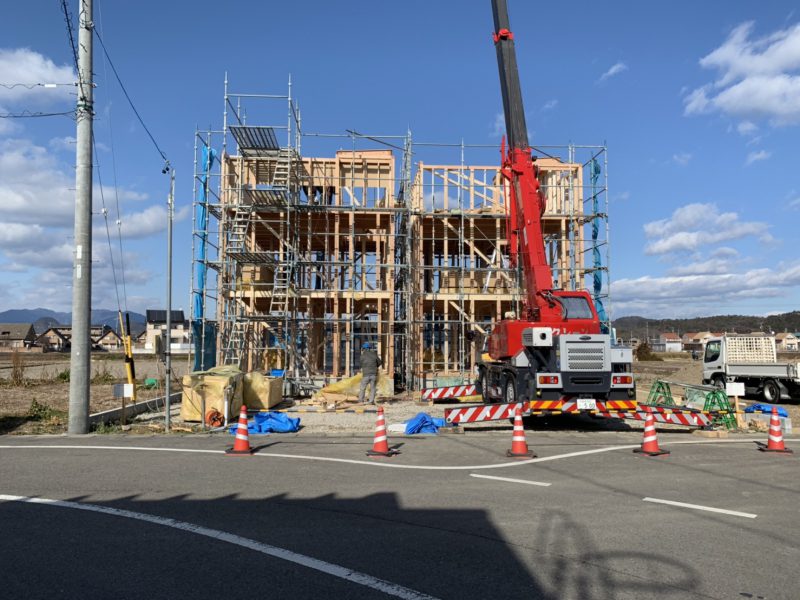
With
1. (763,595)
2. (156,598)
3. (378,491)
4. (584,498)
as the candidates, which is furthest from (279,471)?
(763,595)

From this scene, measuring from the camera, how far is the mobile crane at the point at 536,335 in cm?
1336

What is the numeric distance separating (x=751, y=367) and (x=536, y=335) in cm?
1290

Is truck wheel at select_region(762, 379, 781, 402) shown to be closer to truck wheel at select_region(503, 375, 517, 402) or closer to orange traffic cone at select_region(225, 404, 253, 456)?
truck wheel at select_region(503, 375, 517, 402)

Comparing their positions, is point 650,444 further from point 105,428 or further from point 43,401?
point 43,401

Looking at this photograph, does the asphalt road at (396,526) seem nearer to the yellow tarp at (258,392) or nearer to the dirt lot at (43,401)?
the dirt lot at (43,401)

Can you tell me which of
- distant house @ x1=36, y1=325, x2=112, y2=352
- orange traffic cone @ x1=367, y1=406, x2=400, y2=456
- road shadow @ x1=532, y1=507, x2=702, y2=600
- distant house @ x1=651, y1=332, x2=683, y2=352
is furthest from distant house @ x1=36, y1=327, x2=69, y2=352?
road shadow @ x1=532, y1=507, x2=702, y2=600

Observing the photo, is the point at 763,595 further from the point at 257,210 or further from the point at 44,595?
the point at 257,210

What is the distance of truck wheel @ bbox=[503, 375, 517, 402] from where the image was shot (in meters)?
14.8

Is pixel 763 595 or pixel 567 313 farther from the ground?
pixel 567 313

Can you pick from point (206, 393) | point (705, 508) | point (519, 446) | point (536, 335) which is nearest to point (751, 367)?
point (536, 335)

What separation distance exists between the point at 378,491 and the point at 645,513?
3040 millimetres

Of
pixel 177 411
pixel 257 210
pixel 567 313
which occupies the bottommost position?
pixel 177 411

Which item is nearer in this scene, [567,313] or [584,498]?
[584,498]

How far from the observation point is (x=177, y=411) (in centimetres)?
1761
